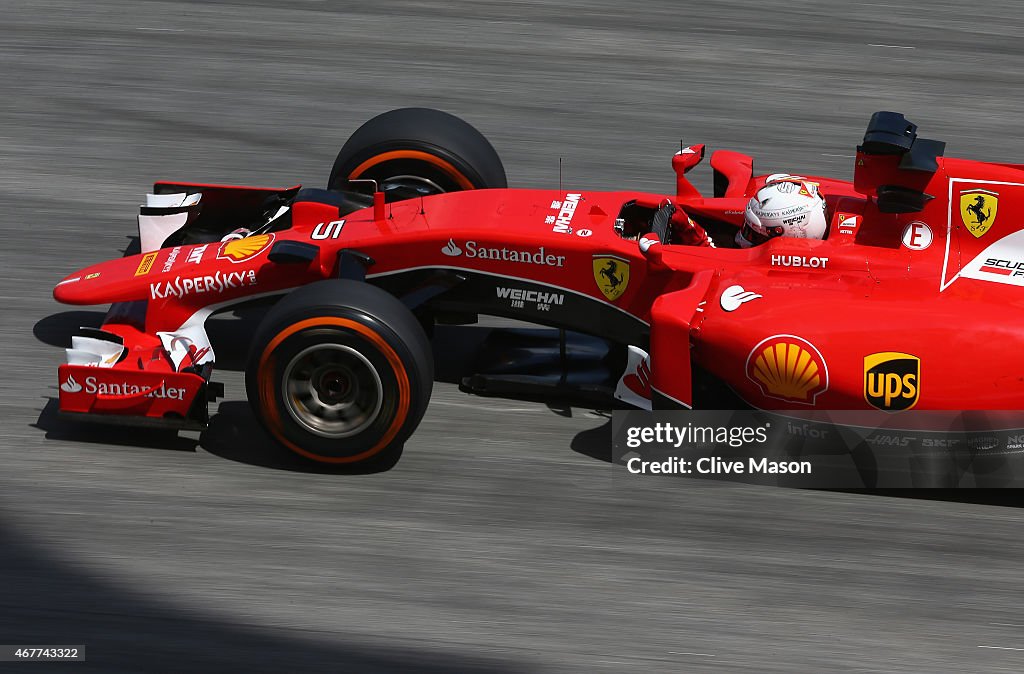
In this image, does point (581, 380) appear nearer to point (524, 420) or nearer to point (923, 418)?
point (524, 420)

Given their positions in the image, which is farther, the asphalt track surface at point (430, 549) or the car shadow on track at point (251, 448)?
the car shadow on track at point (251, 448)

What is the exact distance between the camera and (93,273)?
6680mm

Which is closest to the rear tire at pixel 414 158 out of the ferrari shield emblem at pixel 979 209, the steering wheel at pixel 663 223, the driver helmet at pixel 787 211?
the steering wheel at pixel 663 223

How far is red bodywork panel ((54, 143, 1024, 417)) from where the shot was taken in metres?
5.52

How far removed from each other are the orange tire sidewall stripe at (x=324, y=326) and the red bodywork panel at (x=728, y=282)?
33 centimetres

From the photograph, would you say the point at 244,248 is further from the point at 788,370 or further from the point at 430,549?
the point at 788,370

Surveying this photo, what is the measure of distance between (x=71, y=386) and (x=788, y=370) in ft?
10.4

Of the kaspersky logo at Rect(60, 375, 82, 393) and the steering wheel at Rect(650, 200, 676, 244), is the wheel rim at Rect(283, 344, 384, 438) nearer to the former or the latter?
the kaspersky logo at Rect(60, 375, 82, 393)

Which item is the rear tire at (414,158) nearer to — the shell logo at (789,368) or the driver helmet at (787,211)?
the driver helmet at (787,211)

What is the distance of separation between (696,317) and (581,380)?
1.00 meters

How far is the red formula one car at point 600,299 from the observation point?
554 centimetres

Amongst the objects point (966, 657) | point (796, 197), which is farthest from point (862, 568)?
Answer: point (796, 197)

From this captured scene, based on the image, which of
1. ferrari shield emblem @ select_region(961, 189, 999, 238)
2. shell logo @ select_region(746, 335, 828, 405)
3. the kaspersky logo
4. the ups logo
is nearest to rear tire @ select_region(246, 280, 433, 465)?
the kaspersky logo
